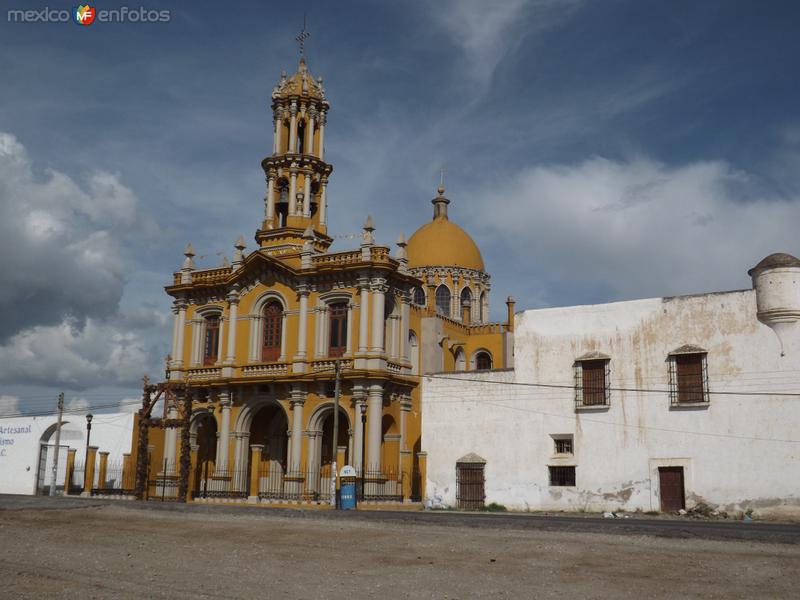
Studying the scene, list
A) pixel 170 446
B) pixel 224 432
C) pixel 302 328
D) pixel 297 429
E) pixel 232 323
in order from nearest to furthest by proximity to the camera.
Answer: pixel 297 429
pixel 302 328
pixel 224 432
pixel 232 323
pixel 170 446

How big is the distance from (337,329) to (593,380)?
478 inches

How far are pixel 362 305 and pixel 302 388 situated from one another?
4.24 m

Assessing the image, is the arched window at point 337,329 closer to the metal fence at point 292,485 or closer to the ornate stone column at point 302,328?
the ornate stone column at point 302,328

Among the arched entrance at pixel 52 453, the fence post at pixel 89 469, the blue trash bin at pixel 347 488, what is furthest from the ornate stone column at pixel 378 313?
the arched entrance at pixel 52 453

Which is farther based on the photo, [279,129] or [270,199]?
[279,129]

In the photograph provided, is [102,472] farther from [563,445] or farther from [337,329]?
[563,445]

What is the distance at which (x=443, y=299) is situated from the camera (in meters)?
52.7

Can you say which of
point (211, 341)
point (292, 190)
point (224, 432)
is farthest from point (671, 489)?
point (292, 190)

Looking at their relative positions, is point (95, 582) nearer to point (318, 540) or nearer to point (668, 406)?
point (318, 540)

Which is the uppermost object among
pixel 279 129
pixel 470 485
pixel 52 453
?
pixel 279 129

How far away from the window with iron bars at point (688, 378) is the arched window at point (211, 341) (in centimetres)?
2084

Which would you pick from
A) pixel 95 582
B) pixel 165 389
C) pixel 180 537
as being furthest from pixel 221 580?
pixel 165 389

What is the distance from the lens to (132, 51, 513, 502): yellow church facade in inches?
1362

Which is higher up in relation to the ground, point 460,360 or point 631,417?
point 460,360
